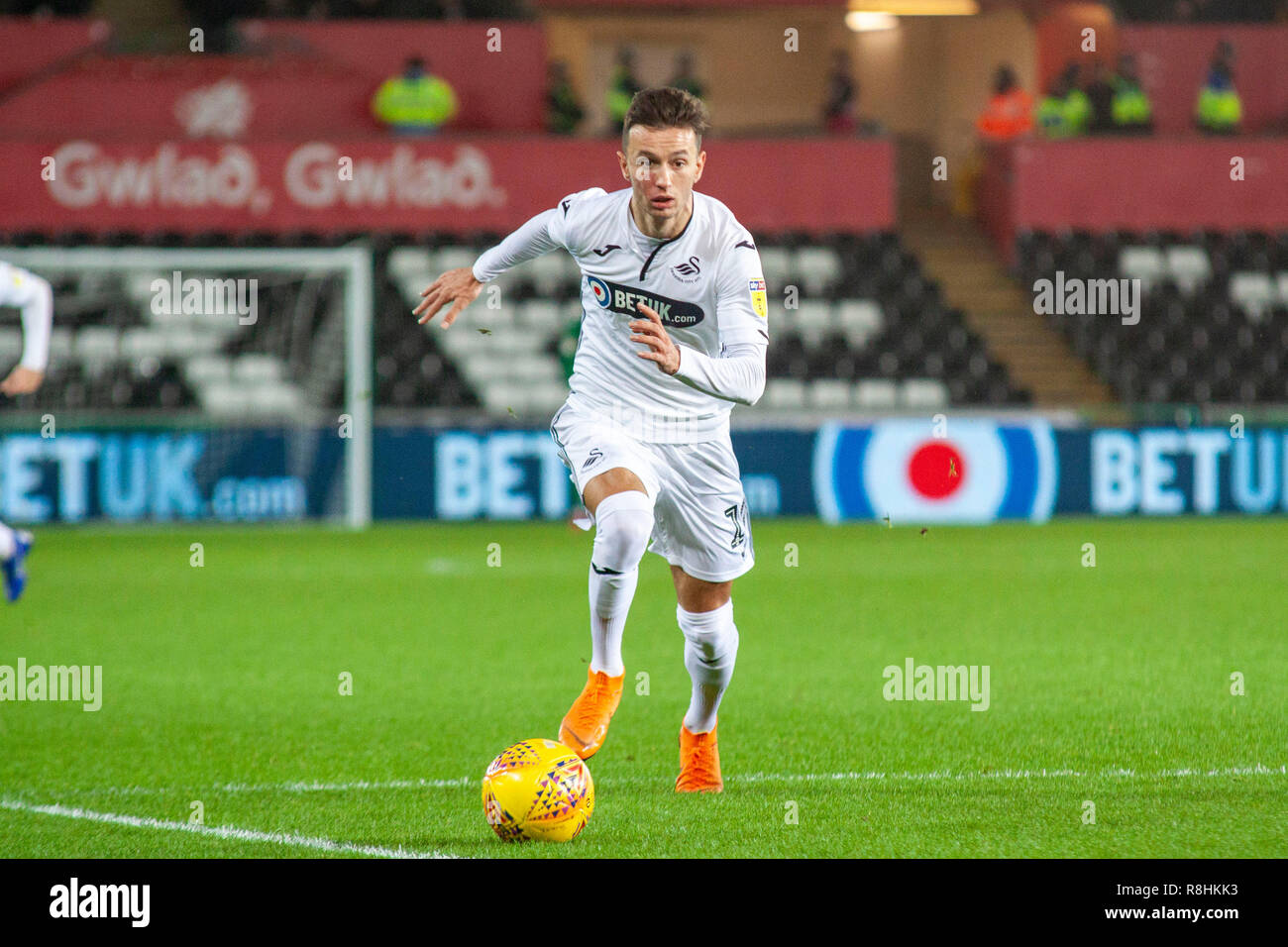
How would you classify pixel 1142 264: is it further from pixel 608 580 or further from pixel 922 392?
pixel 608 580

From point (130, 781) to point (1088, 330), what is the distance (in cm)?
1746

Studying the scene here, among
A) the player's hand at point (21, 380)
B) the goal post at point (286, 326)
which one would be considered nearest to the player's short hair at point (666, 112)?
the player's hand at point (21, 380)

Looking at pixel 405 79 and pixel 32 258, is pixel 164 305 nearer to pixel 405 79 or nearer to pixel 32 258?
pixel 32 258

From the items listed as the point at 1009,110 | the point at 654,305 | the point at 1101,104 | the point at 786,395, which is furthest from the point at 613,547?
the point at 1009,110

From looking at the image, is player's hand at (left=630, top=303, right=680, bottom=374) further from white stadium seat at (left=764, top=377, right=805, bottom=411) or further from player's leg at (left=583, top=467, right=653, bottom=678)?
white stadium seat at (left=764, top=377, right=805, bottom=411)

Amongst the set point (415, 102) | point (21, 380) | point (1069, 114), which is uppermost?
point (415, 102)

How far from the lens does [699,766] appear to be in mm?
5348

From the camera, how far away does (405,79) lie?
2105 cm

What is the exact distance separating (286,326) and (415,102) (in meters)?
4.33

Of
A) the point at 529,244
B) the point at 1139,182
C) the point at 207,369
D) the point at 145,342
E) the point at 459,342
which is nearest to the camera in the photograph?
the point at 529,244

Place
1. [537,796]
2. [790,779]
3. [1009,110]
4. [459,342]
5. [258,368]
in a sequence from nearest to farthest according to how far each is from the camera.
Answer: [537,796], [790,779], [258,368], [459,342], [1009,110]

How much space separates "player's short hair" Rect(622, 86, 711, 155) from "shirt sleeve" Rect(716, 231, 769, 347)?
376mm

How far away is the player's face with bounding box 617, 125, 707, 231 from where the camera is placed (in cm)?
516

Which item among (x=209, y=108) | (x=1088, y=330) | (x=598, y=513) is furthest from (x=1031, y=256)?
(x=598, y=513)
